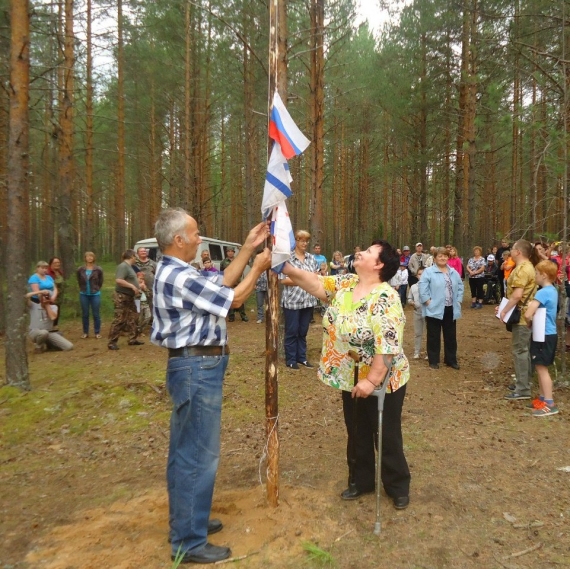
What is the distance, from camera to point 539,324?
223 inches

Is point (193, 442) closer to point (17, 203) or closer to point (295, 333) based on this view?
point (17, 203)

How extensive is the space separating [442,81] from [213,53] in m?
8.15

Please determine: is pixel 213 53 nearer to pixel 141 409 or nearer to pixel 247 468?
pixel 141 409

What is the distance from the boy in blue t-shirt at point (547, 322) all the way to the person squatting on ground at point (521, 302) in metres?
0.47

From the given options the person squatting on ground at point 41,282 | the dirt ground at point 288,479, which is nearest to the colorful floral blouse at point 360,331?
the dirt ground at point 288,479

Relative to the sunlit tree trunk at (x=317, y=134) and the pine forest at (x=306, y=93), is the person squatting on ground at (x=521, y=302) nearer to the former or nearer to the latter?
the pine forest at (x=306, y=93)

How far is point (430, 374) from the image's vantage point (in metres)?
7.73

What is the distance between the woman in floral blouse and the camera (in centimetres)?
327

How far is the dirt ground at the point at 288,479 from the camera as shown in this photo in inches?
121

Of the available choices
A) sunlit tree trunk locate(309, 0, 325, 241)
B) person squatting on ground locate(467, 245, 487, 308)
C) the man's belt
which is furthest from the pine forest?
the man's belt

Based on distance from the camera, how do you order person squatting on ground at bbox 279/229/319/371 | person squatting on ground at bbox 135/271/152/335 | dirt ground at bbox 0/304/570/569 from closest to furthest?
dirt ground at bbox 0/304/570/569
person squatting on ground at bbox 279/229/319/371
person squatting on ground at bbox 135/271/152/335

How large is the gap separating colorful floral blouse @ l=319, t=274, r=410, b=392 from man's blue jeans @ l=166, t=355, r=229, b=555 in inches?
37.2

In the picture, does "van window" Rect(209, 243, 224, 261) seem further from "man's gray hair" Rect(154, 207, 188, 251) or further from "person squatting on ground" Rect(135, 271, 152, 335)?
"man's gray hair" Rect(154, 207, 188, 251)

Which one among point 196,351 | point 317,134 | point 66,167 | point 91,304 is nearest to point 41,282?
point 91,304
